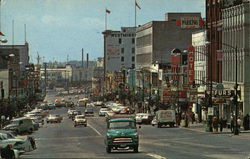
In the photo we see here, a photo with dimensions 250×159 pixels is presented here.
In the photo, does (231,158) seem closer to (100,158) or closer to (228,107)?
(100,158)

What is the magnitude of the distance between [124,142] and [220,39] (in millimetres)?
56019

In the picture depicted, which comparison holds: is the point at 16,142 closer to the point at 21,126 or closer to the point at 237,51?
the point at 21,126

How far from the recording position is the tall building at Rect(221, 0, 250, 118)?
286 feet

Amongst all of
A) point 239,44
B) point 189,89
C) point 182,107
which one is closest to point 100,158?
point 239,44

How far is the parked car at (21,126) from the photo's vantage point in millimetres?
80062

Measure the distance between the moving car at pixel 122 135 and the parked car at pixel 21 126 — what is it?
33637 millimetres

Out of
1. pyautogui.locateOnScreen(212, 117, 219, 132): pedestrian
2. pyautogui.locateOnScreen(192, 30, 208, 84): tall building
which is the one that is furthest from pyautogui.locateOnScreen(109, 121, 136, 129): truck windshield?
pyautogui.locateOnScreen(192, 30, 208, 84): tall building

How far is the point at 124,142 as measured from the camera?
46094 millimetres

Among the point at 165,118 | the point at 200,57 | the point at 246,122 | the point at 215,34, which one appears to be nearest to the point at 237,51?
the point at 165,118

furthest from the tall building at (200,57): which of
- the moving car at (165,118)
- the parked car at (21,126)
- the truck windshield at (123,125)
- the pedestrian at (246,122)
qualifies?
the truck windshield at (123,125)

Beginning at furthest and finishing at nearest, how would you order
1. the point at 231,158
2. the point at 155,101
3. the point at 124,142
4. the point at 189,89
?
the point at 155,101 < the point at 189,89 < the point at 124,142 < the point at 231,158

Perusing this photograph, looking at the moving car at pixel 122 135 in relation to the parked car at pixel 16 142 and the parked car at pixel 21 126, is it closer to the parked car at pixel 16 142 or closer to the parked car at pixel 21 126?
the parked car at pixel 16 142

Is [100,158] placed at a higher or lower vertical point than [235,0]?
lower

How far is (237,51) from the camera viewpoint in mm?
90188
